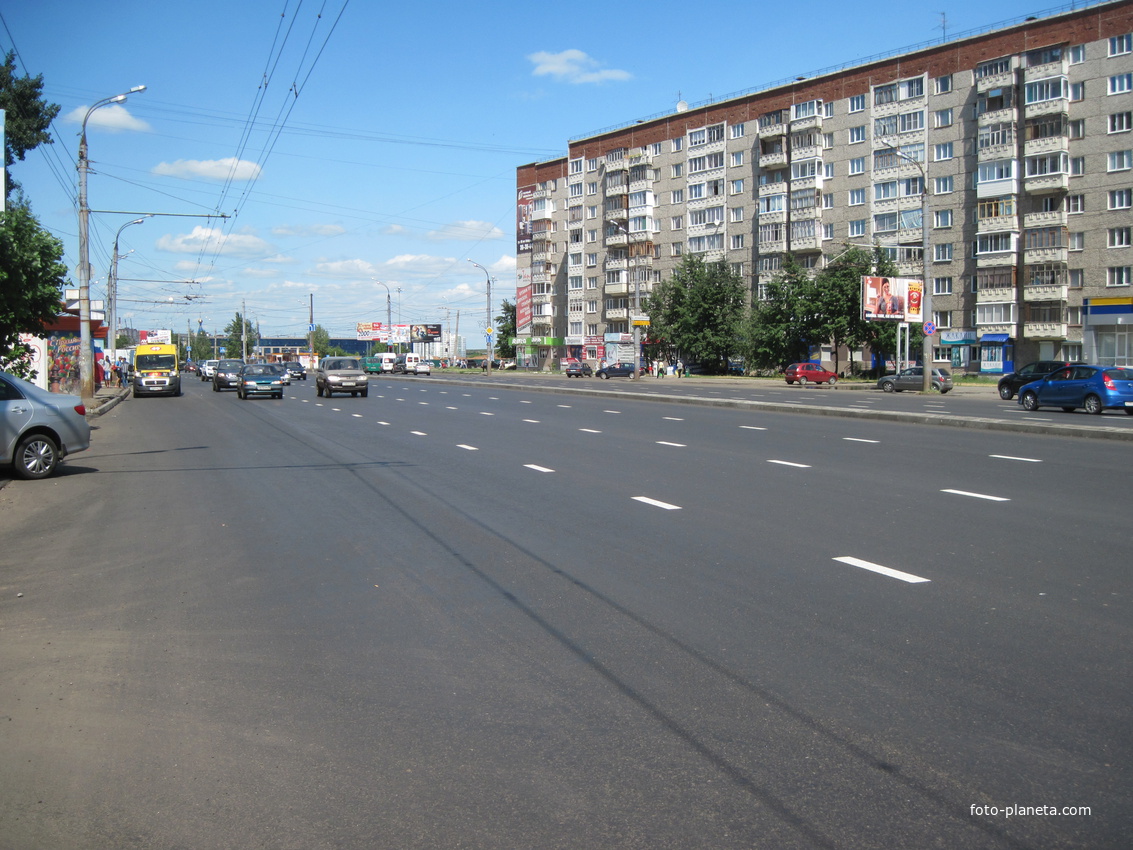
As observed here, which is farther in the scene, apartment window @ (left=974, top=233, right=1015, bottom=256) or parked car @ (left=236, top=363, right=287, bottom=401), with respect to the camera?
apartment window @ (left=974, top=233, right=1015, bottom=256)

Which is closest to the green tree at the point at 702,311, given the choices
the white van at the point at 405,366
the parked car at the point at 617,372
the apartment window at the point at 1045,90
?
the parked car at the point at 617,372

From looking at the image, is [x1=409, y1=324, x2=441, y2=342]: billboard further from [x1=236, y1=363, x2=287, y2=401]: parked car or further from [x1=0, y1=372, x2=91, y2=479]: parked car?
[x1=0, y1=372, x2=91, y2=479]: parked car

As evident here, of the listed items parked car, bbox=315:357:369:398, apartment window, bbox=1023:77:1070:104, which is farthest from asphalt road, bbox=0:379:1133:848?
apartment window, bbox=1023:77:1070:104

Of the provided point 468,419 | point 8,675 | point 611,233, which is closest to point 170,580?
point 8,675

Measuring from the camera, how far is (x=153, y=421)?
27.1 m

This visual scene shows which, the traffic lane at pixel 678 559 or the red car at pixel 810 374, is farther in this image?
the red car at pixel 810 374

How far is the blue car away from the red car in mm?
27080

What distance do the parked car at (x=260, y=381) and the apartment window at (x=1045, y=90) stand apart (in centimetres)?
5235

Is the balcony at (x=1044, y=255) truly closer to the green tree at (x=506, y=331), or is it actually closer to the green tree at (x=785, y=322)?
the green tree at (x=785, y=322)

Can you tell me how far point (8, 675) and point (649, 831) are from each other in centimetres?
392

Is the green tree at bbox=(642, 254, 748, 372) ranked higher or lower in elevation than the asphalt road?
higher

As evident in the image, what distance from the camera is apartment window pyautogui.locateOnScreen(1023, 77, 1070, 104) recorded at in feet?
199

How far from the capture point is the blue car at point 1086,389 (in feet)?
91.5

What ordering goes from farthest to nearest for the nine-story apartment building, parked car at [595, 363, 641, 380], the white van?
1. the white van
2. parked car at [595, 363, 641, 380]
3. the nine-story apartment building
